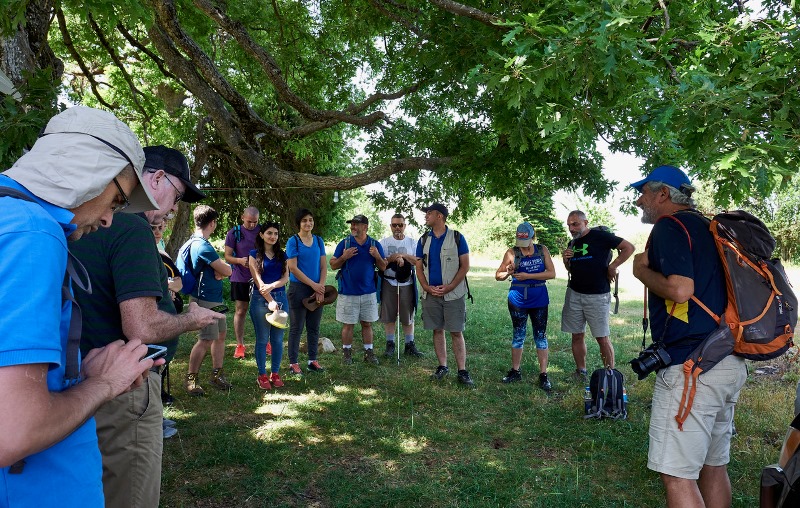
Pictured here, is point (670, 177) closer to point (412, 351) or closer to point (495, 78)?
point (495, 78)

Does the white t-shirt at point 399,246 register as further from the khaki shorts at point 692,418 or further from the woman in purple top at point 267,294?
the khaki shorts at point 692,418

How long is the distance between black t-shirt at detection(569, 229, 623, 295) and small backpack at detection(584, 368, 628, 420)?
1199 mm

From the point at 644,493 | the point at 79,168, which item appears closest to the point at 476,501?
the point at 644,493

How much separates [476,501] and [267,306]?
3.36 metres

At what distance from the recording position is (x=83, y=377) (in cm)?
140

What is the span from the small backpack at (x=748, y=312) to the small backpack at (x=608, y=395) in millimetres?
2671

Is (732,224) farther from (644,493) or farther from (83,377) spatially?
(83,377)

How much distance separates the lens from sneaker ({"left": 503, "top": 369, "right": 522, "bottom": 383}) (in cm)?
666

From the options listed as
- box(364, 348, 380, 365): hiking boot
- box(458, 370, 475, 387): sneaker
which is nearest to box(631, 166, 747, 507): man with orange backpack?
box(458, 370, 475, 387): sneaker

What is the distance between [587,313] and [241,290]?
4.24 meters

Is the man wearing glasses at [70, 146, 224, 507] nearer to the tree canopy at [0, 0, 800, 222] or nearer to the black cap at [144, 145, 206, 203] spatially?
the black cap at [144, 145, 206, 203]

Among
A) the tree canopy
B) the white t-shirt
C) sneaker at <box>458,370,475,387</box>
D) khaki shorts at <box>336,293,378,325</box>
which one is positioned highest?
the tree canopy

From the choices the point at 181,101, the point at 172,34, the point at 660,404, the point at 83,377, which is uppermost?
the point at 181,101

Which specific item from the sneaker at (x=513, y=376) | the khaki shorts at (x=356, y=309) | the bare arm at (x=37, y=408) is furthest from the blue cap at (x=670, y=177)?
the khaki shorts at (x=356, y=309)
